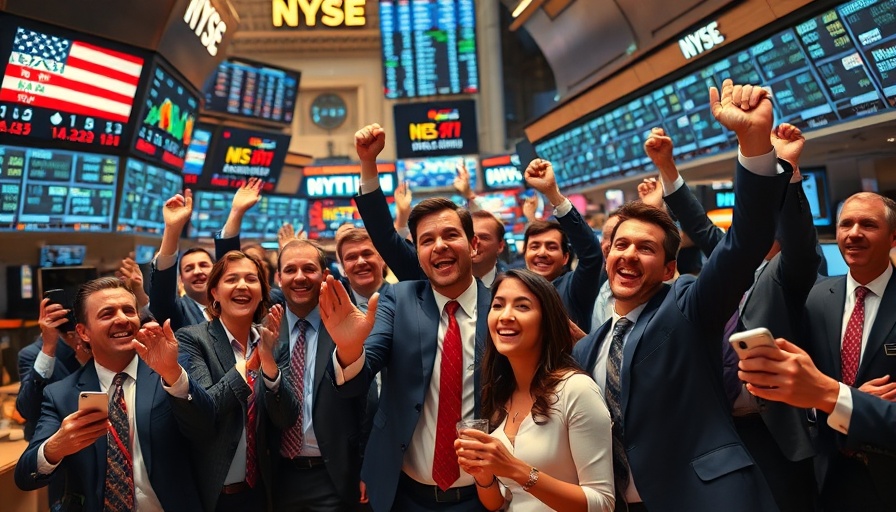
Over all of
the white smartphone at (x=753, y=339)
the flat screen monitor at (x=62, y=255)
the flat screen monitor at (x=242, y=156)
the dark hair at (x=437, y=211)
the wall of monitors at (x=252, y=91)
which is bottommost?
the white smartphone at (x=753, y=339)

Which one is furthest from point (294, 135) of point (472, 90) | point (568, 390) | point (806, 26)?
point (568, 390)

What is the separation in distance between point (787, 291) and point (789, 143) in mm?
501

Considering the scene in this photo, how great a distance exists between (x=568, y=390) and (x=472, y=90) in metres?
11.5

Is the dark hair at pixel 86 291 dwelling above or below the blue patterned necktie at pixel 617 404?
above

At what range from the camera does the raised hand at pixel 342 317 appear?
1.93 meters

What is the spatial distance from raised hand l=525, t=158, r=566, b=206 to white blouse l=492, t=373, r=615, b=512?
1116mm

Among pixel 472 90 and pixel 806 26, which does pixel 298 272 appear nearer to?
pixel 806 26

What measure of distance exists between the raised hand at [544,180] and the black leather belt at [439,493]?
3.96ft

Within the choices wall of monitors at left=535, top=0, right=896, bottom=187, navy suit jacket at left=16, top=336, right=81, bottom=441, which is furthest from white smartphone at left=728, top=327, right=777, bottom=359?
wall of monitors at left=535, top=0, right=896, bottom=187

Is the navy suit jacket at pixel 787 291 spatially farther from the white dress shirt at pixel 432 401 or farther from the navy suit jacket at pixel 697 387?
the white dress shirt at pixel 432 401

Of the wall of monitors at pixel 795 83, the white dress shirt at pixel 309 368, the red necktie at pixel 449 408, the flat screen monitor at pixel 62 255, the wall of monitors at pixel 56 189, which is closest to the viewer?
the red necktie at pixel 449 408

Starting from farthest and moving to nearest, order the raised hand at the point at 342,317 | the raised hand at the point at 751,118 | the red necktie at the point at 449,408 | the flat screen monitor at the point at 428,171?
the flat screen monitor at the point at 428,171 → the red necktie at the point at 449,408 → the raised hand at the point at 342,317 → the raised hand at the point at 751,118

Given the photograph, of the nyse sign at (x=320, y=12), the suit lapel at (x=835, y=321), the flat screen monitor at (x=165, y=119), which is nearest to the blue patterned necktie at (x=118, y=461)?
the suit lapel at (x=835, y=321)

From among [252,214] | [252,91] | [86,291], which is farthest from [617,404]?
[252,91]
